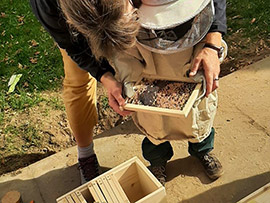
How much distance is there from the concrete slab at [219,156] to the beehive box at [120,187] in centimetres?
42

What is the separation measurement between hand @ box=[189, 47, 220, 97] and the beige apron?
73mm

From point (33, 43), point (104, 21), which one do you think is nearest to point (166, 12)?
point (104, 21)

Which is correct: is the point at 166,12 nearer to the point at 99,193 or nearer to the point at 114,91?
the point at 114,91

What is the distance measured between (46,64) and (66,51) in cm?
178

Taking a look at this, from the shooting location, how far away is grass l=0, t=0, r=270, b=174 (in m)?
3.21

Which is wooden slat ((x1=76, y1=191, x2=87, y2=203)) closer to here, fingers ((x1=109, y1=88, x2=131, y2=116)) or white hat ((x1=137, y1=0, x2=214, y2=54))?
fingers ((x1=109, y1=88, x2=131, y2=116))

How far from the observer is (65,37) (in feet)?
6.77

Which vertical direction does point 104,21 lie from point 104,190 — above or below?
above

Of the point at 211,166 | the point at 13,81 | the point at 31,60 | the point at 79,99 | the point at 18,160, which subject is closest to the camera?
the point at 79,99

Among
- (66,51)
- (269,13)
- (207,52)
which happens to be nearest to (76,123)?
(66,51)

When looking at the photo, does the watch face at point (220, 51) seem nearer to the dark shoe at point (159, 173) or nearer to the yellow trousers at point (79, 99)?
the yellow trousers at point (79, 99)

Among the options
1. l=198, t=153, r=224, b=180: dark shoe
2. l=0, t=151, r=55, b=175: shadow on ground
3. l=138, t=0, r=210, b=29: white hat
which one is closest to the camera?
l=138, t=0, r=210, b=29: white hat

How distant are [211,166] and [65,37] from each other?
1286mm

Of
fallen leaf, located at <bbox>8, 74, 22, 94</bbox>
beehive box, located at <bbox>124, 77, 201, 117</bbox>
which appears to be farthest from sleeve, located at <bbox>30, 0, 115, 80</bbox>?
fallen leaf, located at <bbox>8, 74, 22, 94</bbox>
